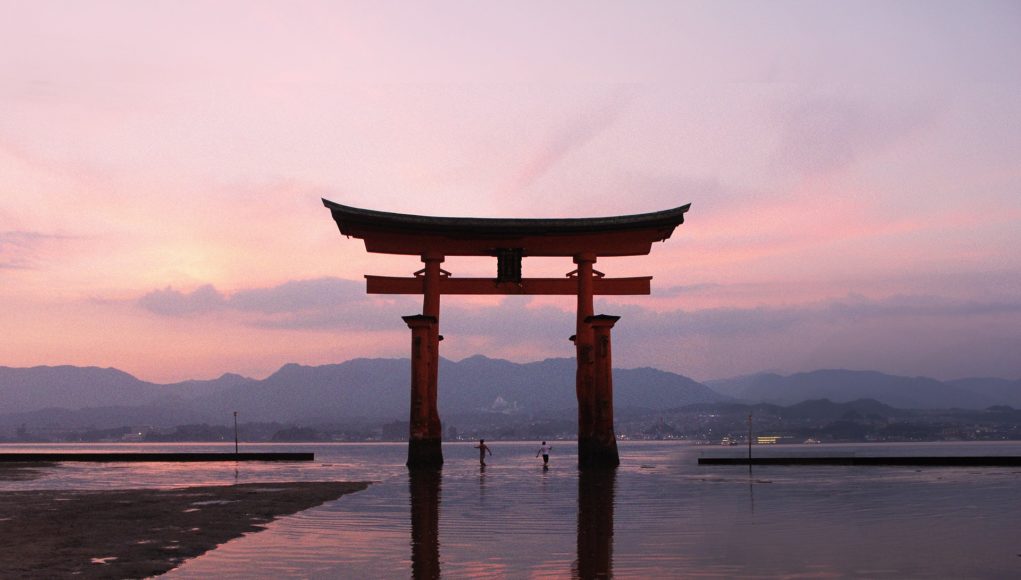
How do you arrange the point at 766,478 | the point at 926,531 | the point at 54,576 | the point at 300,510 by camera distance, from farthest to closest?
1. the point at 766,478
2. the point at 300,510
3. the point at 926,531
4. the point at 54,576

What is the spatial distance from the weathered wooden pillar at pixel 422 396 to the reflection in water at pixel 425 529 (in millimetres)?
6578

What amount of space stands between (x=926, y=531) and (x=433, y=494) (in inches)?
524

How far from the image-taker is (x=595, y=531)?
15258 mm

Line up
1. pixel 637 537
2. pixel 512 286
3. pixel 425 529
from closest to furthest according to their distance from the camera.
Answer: pixel 637 537, pixel 425 529, pixel 512 286

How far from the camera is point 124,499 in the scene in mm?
23438

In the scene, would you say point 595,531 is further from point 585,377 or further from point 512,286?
point 512,286

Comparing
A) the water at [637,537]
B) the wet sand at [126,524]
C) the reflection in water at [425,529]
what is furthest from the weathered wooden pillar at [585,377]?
the wet sand at [126,524]

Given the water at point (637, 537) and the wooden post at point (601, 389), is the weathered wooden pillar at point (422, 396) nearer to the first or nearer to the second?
the wooden post at point (601, 389)

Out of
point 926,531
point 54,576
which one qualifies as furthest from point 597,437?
point 54,576

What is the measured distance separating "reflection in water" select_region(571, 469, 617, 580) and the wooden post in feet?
26.2

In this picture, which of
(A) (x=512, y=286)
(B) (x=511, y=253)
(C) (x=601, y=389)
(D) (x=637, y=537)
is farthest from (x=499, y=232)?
(D) (x=637, y=537)

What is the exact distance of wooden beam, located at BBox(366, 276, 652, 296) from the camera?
40.6 metres

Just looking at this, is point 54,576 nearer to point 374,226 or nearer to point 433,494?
point 433,494

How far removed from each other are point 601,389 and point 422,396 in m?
6.88
